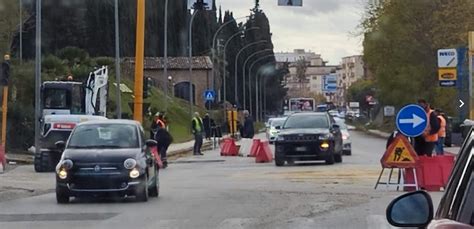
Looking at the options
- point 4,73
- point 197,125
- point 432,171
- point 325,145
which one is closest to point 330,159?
point 325,145

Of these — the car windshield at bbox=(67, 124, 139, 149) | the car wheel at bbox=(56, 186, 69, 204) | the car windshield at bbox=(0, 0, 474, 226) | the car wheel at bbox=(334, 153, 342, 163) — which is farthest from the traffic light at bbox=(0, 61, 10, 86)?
the car wheel at bbox=(56, 186, 69, 204)

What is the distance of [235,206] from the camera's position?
58.4 feet

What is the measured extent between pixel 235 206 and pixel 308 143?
1436 centimetres

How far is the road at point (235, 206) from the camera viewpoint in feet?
50.0

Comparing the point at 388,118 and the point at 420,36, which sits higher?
the point at 420,36

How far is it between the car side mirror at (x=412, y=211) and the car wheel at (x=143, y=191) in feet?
45.9

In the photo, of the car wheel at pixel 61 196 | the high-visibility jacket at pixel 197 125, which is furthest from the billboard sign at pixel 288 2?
the car wheel at pixel 61 196

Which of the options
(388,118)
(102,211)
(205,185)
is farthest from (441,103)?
(102,211)

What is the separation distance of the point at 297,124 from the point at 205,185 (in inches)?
387

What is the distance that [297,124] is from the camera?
33.3 meters

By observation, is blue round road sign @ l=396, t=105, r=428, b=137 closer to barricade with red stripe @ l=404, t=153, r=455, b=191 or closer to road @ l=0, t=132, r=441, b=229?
barricade with red stripe @ l=404, t=153, r=455, b=191

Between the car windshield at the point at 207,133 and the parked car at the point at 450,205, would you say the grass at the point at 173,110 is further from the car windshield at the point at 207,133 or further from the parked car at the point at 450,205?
the parked car at the point at 450,205

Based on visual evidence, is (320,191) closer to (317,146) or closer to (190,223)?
(190,223)

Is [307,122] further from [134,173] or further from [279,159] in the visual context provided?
[134,173]
